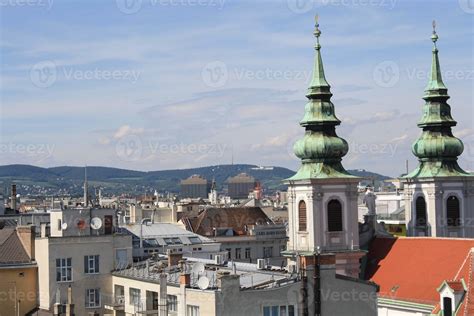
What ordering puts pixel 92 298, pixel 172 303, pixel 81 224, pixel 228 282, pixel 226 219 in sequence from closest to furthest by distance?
pixel 228 282 < pixel 172 303 < pixel 92 298 < pixel 81 224 < pixel 226 219

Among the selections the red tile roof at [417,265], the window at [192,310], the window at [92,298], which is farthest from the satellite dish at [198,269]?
the red tile roof at [417,265]

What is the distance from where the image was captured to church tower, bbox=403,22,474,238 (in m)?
76.8

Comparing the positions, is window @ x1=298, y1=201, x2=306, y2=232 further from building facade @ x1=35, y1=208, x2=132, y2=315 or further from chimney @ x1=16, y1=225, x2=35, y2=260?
chimney @ x1=16, y1=225, x2=35, y2=260

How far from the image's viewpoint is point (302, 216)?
73.6 m

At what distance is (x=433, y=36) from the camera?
82375 millimetres

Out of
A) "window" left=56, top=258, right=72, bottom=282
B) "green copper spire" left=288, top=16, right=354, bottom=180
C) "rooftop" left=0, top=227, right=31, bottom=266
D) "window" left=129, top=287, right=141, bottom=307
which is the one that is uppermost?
"green copper spire" left=288, top=16, right=354, bottom=180

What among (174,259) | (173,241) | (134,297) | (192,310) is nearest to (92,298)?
(134,297)

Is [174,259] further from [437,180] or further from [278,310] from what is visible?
[437,180]

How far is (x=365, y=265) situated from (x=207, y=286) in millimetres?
32340

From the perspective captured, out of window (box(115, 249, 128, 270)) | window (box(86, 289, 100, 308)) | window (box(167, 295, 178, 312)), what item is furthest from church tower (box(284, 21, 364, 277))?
window (box(167, 295, 178, 312))

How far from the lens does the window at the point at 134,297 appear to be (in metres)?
58.3

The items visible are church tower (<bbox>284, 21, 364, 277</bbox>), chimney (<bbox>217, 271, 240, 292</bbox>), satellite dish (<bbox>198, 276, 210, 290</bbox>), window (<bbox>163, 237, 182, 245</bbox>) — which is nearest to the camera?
chimney (<bbox>217, 271, 240, 292</bbox>)

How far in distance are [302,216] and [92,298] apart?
18.6 meters

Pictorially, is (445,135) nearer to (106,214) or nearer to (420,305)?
(420,305)
